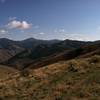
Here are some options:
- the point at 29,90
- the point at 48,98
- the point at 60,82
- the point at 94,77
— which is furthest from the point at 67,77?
the point at 48,98

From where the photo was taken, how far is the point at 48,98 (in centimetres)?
1513

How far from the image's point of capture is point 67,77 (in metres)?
20.6

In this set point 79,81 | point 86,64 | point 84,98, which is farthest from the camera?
point 86,64

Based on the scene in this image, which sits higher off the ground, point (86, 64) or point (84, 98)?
point (86, 64)

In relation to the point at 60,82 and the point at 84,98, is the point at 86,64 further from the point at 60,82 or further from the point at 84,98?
the point at 84,98

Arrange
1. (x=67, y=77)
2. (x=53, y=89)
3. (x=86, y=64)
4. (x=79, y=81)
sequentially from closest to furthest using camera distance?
(x=53, y=89) → (x=79, y=81) → (x=67, y=77) → (x=86, y=64)

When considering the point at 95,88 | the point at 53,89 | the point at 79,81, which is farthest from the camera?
the point at 79,81

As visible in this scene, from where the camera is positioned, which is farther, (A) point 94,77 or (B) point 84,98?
(A) point 94,77

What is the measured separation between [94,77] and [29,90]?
5.71m

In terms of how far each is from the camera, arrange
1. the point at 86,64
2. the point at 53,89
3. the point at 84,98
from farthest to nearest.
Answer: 1. the point at 86,64
2. the point at 53,89
3. the point at 84,98

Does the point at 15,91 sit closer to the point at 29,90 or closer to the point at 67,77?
the point at 29,90

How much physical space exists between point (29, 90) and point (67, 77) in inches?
167

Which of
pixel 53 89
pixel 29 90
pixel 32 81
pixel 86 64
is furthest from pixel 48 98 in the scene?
pixel 86 64

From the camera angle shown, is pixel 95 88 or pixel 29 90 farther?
pixel 29 90
